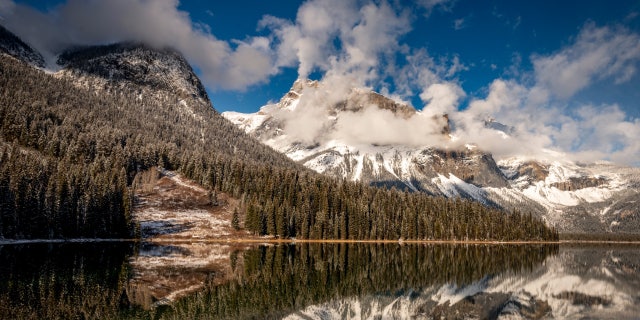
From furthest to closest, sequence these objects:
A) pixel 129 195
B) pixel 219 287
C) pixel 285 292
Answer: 1. pixel 129 195
2. pixel 219 287
3. pixel 285 292

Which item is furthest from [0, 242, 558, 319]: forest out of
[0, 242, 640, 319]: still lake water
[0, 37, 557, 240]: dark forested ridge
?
[0, 37, 557, 240]: dark forested ridge

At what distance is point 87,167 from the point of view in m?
148

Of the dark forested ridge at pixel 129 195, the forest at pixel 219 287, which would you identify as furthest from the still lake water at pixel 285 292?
the dark forested ridge at pixel 129 195

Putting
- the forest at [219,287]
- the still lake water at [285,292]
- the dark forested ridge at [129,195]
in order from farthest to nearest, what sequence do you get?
the dark forested ridge at [129,195] → the still lake water at [285,292] → the forest at [219,287]

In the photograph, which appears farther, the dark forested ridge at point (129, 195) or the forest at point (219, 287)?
the dark forested ridge at point (129, 195)

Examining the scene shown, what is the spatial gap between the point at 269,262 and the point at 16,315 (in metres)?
45.5

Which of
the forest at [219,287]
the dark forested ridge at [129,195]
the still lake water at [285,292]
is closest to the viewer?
the forest at [219,287]

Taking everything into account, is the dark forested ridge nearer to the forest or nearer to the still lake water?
the forest

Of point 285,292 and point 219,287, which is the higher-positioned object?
point 219,287

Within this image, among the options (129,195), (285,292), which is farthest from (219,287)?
(129,195)

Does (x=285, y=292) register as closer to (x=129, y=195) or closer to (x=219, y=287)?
(x=219, y=287)

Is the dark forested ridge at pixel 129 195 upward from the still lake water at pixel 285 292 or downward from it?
upward

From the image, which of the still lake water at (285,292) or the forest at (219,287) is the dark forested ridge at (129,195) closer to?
the forest at (219,287)

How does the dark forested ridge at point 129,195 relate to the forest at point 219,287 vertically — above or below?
above
